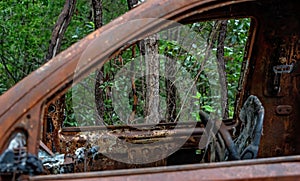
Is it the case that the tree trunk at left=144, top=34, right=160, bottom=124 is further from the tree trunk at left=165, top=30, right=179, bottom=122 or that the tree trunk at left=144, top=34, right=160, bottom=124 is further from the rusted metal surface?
the rusted metal surface

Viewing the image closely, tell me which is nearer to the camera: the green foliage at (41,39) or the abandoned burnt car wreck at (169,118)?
the abandoned burnt car wreck at (169,118)

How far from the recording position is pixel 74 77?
1.77 metres

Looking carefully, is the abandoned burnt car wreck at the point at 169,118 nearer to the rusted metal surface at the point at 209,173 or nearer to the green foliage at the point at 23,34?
the rusted metal surface at the point at 209,173

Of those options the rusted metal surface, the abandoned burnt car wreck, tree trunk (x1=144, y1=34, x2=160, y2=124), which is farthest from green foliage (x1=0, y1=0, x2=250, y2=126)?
the rusted metal surface

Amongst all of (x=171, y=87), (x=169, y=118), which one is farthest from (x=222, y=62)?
(x=169, y=118)

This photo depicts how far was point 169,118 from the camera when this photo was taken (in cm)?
632

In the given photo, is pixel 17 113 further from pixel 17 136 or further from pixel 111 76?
pixel 111 76

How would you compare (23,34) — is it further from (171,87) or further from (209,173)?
(209,173)

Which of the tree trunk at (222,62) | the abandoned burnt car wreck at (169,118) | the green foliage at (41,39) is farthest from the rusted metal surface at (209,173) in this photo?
the green foliage at (41,39)

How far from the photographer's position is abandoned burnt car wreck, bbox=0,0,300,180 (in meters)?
1.71

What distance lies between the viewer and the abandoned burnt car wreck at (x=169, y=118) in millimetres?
1714

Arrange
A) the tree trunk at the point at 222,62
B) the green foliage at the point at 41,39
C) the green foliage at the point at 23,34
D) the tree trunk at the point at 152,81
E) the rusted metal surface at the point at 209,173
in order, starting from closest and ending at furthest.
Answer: the rusted metal surface at the point at 209,173 < the tree trunk at the point at 152,81 < the tree trunk at the point at 222,62 < the green foliage at the point at 41,39 < the green foliage at the point at 23,34

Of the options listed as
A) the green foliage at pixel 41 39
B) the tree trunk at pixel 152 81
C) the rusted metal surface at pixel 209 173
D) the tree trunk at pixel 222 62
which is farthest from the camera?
the green foliage at pixel 41 39

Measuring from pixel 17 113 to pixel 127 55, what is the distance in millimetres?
6695
